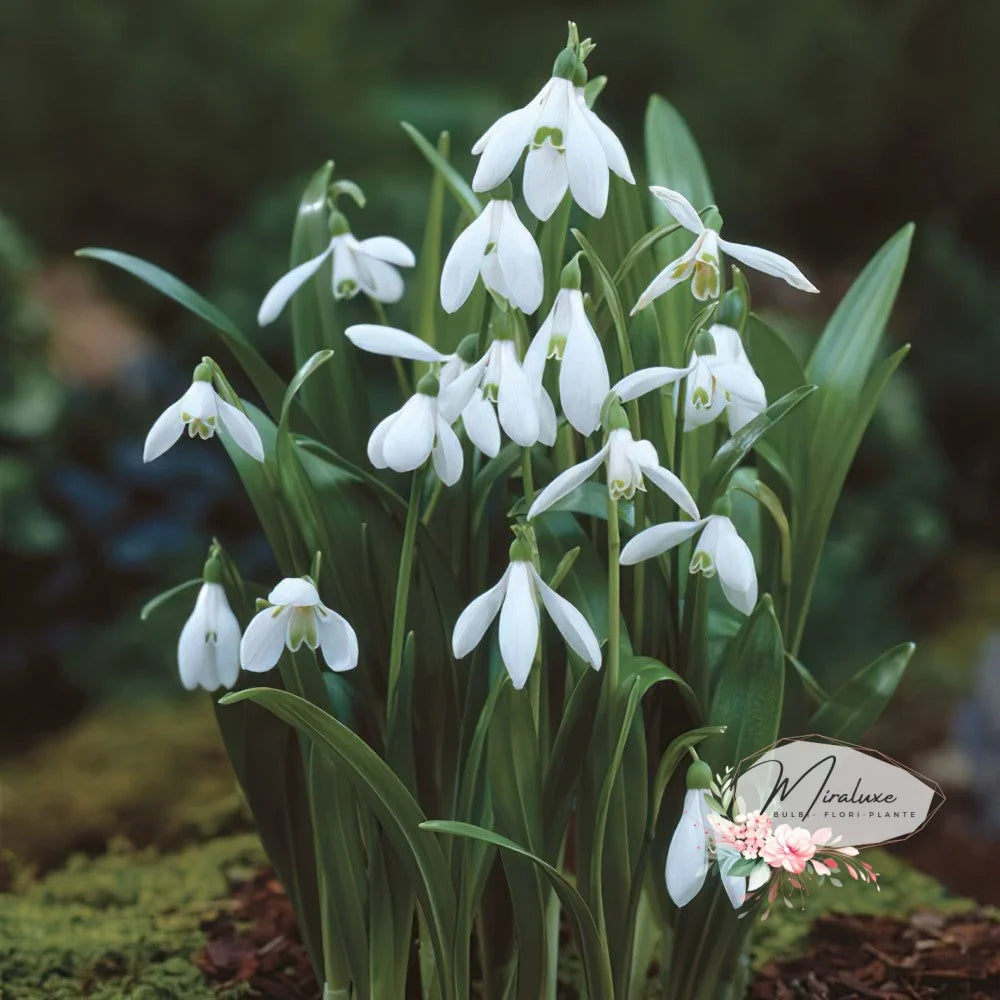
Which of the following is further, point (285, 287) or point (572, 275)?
point (285, 287)

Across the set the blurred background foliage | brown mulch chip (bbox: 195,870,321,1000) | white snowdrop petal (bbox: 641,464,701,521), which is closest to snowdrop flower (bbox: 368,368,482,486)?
white snowdrop petal (bbox: 641,464,701,521)

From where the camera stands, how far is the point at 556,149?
0.63 m

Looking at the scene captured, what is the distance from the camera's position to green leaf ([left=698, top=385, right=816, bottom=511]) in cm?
71

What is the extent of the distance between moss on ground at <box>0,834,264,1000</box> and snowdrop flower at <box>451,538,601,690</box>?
499mm

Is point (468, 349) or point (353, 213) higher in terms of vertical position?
point (353, 213)

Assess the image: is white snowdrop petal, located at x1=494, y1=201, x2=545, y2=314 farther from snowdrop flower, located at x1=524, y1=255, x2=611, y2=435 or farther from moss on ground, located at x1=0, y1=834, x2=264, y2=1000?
moss on ground, located at x1=0, y1=834, x2=264, y2=1000

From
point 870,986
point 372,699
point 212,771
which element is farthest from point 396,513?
point 212,771

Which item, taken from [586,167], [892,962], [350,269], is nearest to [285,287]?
[350,269]

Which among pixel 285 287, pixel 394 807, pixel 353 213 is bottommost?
pixel 394 807

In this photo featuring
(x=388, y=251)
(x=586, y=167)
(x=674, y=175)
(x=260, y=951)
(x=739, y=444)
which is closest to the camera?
(x=586, y=167)

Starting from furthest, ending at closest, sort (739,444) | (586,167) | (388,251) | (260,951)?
(260,951) < (388,251) < (739,444) < (586,167)

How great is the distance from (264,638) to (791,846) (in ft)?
1.09

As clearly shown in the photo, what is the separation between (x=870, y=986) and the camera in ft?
3.17

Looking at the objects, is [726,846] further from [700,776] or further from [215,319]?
[215,319]
